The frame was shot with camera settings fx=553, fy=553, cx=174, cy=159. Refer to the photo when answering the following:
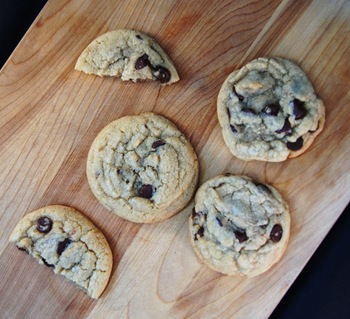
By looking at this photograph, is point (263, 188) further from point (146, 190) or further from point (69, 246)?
point (69, 246)

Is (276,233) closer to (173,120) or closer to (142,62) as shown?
(173,120)

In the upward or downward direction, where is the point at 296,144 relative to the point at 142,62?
upward

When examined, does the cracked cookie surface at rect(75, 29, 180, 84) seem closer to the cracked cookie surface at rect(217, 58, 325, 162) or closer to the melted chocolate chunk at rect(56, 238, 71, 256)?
the cracked cookie surface at rect(217, 58, 325, 162)

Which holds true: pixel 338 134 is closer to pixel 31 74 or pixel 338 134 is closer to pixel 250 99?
pixel 250 99

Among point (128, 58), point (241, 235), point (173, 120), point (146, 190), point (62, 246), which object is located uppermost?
point (128, 58)

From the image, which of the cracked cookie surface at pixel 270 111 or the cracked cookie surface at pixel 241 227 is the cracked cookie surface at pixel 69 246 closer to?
the cracked cookie surface at pixel 241 227

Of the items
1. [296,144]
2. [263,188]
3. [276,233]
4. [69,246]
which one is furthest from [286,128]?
[69,246]

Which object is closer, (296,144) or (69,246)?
(296,144)

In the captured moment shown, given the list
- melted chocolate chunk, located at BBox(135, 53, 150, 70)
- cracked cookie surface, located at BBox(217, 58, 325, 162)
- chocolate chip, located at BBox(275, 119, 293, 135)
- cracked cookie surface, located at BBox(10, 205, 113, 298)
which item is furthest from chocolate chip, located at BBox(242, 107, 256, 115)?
cracked cookie surface, located at BBox(10, 205, 113, 298)
